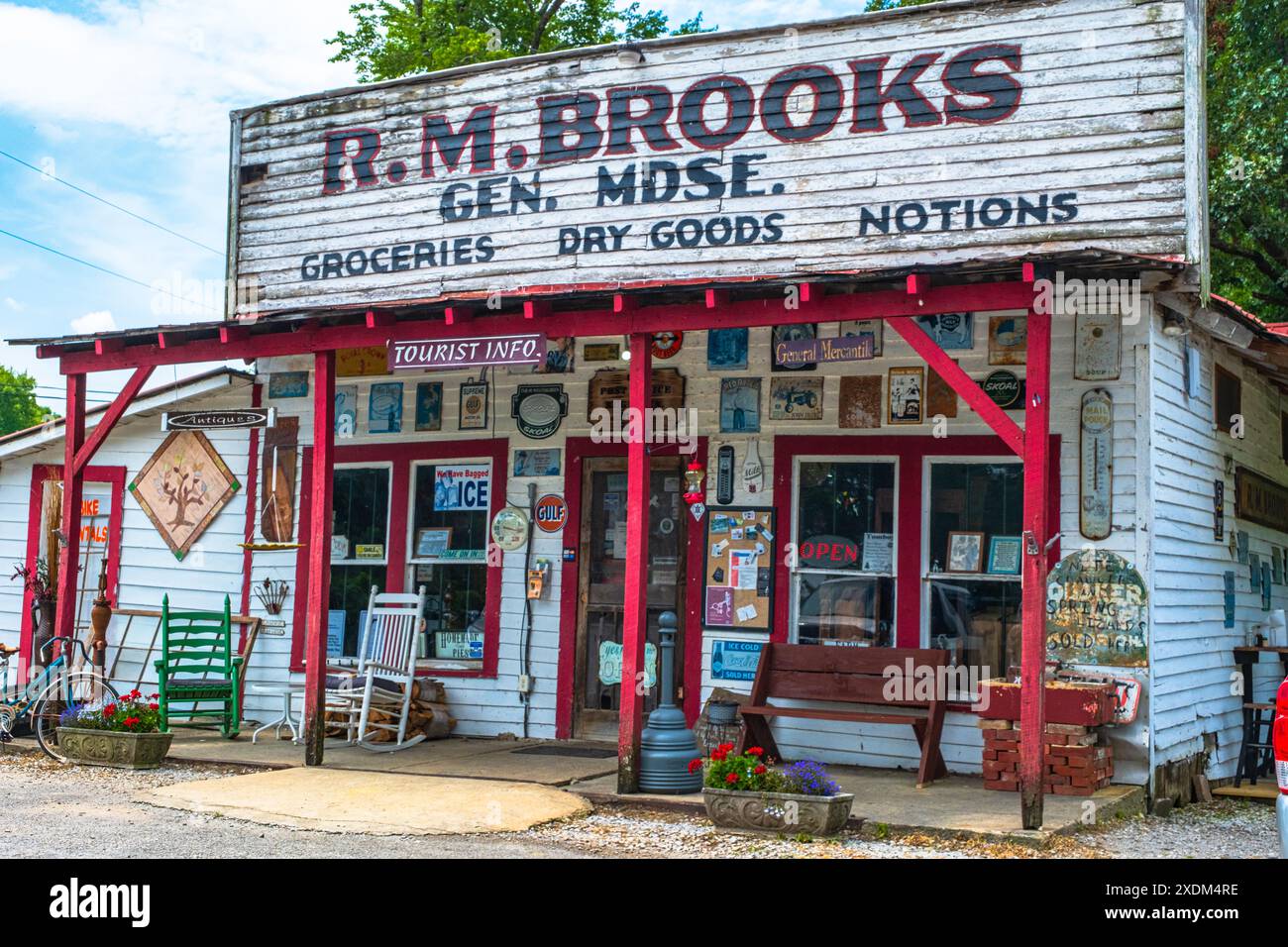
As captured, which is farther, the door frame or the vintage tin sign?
the door frame

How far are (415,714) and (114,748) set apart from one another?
94.1 inches

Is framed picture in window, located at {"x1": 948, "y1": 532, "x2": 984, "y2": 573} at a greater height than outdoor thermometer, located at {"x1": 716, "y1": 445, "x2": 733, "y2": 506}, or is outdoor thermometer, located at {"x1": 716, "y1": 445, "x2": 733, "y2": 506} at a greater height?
outdoor thermometer, located at {"x1": 716, "y1": 445, "x2": 733, "y2": 506}

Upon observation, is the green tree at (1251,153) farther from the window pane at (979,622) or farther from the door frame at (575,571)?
the door frame at (575,571)

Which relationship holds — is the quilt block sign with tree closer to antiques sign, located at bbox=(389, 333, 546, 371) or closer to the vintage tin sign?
antiques sign, located at bbox=(389, 333, 546, 371)

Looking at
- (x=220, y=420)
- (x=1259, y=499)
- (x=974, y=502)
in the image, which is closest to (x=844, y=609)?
(x=974, y=502)

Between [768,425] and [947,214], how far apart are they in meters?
2.19

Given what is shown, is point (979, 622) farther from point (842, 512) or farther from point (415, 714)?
point (415, 714)

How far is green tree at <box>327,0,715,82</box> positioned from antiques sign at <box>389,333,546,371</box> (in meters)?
17.9

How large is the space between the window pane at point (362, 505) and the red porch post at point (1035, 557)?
6.37 metres

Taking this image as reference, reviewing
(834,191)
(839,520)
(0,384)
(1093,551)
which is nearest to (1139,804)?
(1093,551)

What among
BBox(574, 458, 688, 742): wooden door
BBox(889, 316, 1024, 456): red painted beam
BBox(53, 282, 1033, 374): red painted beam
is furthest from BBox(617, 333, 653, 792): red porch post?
BBox(574, 458, 688, 742): wooden door

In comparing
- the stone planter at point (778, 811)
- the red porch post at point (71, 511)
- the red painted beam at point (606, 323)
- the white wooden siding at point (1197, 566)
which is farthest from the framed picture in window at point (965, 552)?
the red porch post at point (71, 511)

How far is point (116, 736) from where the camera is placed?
10.3 meters

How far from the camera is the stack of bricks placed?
28.9 feet
